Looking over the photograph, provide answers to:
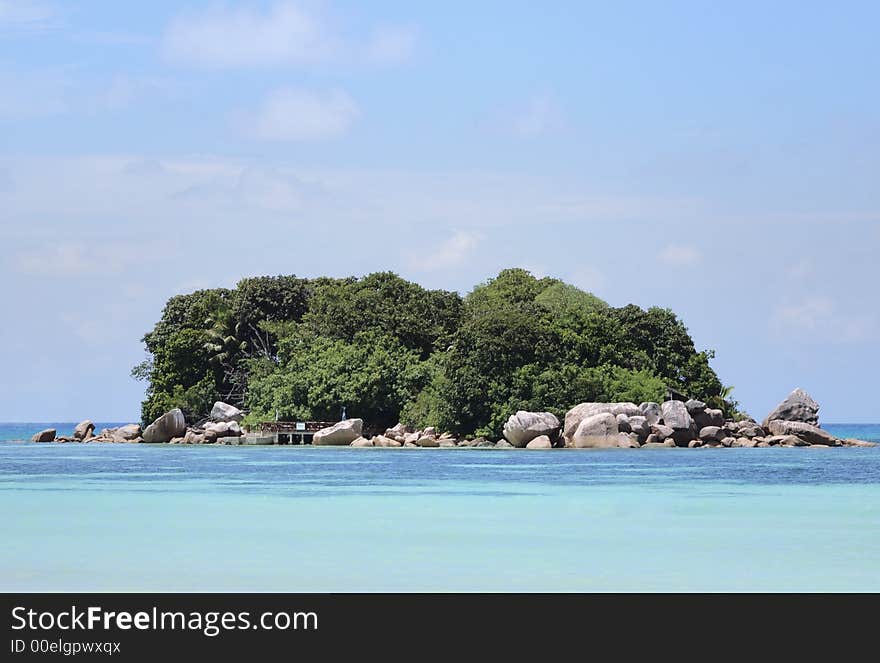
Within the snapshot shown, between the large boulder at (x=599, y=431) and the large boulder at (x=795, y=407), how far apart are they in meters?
9.77

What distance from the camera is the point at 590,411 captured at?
4747 centimetres

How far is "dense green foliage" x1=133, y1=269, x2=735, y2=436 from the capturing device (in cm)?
4991

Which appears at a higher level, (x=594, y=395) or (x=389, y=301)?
(x=389, y=301)

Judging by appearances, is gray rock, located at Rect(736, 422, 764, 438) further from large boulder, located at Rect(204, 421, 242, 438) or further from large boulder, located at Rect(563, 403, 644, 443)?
large boulder, located at Rect(204, 421, 242, 438)

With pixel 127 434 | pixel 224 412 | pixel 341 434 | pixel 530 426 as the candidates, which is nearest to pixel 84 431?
pixel 127 434

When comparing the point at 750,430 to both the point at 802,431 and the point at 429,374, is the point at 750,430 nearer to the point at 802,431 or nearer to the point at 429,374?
the point at 802,431

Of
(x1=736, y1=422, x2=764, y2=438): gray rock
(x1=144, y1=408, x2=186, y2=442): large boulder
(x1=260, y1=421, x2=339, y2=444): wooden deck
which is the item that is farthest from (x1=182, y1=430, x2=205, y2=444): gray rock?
(x1=736, y1=422, x2=764, y2=438): gray rock

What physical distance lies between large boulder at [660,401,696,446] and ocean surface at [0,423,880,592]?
10964mm

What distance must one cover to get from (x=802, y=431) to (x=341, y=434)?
18570 millimetres
